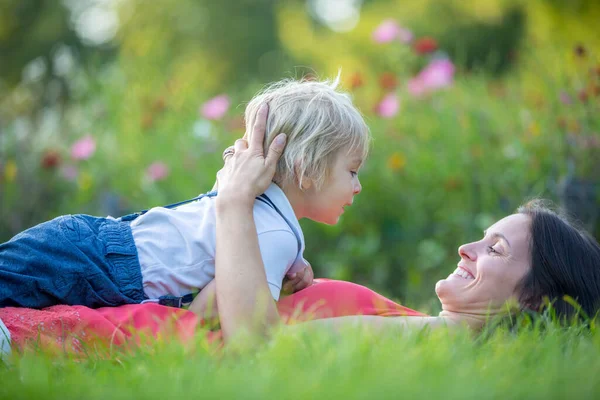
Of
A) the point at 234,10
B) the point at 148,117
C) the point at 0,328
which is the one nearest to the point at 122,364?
the point at 0,328

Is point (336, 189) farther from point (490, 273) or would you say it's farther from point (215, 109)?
point (215, 109)

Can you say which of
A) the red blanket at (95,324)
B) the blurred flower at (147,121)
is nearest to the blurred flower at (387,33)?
the blurred flower at (147,121)

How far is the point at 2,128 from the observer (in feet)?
18.7

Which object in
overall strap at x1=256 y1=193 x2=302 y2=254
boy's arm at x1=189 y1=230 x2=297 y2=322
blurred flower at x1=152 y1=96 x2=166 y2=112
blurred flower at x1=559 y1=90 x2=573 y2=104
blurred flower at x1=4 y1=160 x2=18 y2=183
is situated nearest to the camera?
boy's arm at x1=189 y1=230 x2=297 y2=322

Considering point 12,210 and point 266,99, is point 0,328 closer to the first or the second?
point 266,99

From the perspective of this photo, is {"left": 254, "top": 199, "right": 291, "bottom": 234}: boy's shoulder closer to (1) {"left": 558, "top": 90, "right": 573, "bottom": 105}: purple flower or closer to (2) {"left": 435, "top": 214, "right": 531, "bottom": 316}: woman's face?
(2) {"left": 435, "top": 214, "right": 531, "bottom": 316}: woman's face

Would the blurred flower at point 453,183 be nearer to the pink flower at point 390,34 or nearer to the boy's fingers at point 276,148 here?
the pink flower at point 390,34

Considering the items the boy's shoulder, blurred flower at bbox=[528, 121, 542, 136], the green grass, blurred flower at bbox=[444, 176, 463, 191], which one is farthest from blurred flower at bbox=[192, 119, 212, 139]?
the green grass

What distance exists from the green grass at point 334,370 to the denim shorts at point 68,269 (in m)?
0.33

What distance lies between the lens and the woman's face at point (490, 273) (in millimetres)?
2305

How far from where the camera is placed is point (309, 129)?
2.35m

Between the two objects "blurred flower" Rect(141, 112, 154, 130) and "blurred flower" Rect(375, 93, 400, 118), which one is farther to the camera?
"blurred flower" Rect(141, 112, 154, 130)

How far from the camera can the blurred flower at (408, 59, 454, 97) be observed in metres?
4.68

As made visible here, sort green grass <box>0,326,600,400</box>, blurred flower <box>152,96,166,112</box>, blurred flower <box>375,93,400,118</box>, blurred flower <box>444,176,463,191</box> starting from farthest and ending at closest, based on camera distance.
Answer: blurred flower <box>152,96,166,112</box> < blurred flower <box>375,93,400,118</box> < blurred flower <box>444,176,463,191</box> < green grass <box>0,326,600,400</box>
